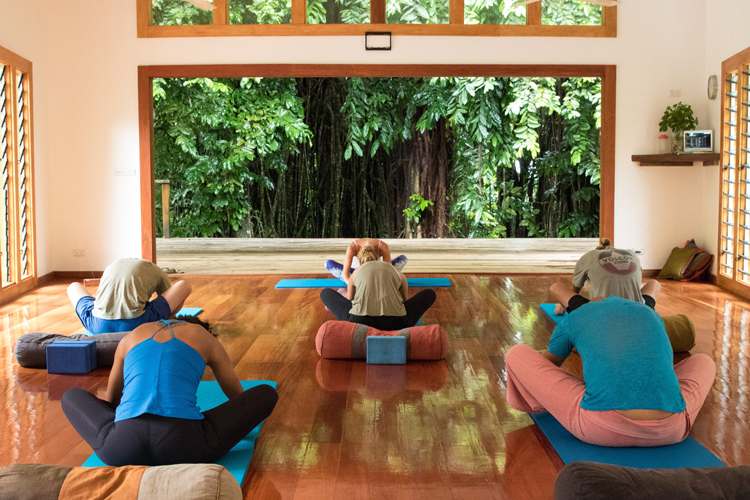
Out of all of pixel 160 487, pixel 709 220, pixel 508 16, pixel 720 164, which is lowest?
pixel 160 487

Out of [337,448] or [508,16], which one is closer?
[337,448]

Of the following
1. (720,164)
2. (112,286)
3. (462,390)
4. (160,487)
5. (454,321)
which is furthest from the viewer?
(720,164)

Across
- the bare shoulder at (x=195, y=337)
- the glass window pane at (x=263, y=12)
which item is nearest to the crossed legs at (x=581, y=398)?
the bare shoulder at (x=195, y=337)

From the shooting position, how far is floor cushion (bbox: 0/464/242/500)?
5.62 feet

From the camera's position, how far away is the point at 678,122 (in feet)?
21.9

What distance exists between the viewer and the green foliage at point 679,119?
6676 millimetres

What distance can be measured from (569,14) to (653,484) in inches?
246

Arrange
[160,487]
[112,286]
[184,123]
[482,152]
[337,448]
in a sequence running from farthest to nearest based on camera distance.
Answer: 1. [482,152]
2. [184,123]
3. [112,286]
4. [337,448]
5. [160,487]

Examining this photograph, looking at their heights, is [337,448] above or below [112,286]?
below

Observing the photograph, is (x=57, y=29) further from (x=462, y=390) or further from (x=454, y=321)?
(x=462, y=390)

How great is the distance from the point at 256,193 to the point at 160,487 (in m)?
10.1

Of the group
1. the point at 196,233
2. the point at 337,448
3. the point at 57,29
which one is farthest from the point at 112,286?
the point at 196,233

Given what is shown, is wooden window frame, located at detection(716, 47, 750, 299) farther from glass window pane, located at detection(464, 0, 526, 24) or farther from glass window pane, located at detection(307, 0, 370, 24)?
glass window pane, located at detection(307, 0, 370, 24)

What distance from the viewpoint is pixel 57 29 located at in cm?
678
